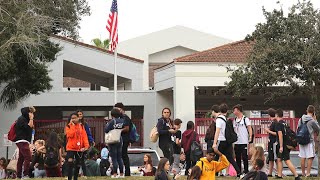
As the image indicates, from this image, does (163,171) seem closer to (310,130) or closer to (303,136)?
(303,136)

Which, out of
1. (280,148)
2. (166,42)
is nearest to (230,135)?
(280,148)

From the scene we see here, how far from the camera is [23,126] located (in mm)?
14398

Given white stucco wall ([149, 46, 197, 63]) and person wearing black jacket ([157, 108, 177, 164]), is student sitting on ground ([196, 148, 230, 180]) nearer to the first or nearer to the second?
person wearing black jacket ([157, 108, 177, 164])

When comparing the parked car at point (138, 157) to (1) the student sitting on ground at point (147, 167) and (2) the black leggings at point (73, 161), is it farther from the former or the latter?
(2) the black leggings at point (73, 161)

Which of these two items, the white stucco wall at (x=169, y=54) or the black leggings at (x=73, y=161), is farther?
the white stucco wall at (x=169, y=54)

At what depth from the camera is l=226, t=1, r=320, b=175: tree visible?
21172 millimetres

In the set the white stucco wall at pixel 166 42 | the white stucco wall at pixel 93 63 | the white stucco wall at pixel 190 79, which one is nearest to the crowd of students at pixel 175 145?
the white stucco wall at pixel 190 79

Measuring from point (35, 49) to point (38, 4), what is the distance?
1.83 m

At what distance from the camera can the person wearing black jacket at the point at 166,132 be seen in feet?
47.5

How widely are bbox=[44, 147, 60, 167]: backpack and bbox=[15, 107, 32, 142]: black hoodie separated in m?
1.16

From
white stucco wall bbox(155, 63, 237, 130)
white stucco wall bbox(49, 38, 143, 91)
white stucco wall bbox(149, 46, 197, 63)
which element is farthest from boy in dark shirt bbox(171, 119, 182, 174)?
white stucco wall bbox(149, 46, 197, 63)

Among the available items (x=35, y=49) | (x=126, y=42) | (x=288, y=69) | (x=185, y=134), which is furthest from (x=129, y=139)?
(x=126, y=42)

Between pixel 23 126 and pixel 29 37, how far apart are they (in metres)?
9.55

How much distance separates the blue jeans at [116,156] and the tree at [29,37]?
9603 millimetres
